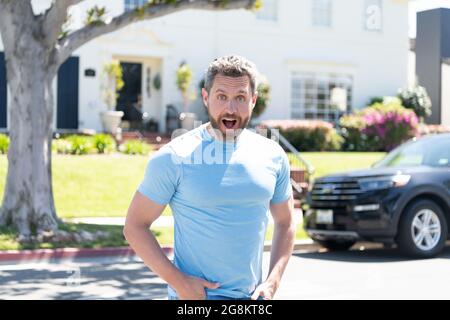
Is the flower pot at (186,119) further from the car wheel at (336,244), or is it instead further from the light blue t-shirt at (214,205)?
the light blue t-shirt at (214,205)

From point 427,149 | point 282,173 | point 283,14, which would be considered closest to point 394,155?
point 427,149

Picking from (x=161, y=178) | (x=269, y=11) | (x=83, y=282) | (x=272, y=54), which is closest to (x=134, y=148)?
(x=272, y=54)

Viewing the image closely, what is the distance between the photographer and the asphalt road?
8.26m

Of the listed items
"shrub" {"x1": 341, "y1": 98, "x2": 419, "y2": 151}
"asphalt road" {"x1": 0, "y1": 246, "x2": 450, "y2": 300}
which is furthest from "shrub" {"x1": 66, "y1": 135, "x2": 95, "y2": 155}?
"shrub" {"x1": 341, "y1": 98, "x2": 419, "y2": 151}

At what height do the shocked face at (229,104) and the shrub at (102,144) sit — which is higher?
the shocked face at (229,104)

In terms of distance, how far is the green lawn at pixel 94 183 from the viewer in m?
15.6

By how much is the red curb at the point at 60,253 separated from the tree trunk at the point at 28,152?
71 cm

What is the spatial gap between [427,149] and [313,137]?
1197cm

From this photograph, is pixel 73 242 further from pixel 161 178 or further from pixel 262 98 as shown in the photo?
pixel 262 98

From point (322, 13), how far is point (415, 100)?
15.5ft

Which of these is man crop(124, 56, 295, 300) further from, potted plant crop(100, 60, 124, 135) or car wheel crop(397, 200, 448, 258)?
potted plant crop(100, 60, 124, 135)

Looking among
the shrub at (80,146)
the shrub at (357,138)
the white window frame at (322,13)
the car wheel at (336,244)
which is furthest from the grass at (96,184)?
the white window frame at (322,13)

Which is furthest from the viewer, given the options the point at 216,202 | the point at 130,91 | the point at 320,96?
the point at 320,96

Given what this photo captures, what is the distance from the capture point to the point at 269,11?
27406mm
